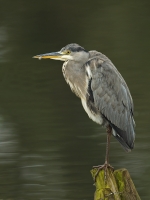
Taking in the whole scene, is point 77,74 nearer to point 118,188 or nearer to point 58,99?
point 118,188

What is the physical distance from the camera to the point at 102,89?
18.7 feet

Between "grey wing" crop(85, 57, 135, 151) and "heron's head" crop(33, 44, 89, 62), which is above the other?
"heron's head" crop(33, 44, 89, 62)

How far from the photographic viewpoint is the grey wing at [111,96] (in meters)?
5.59

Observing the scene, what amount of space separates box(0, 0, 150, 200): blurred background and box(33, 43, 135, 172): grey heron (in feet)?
4.39

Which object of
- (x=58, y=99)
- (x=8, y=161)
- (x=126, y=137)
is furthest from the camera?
(x=58, y=99)

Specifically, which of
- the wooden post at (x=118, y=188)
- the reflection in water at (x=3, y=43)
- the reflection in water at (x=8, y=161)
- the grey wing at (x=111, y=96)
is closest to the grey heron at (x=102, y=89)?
the grey wing at (x=111, y=96)

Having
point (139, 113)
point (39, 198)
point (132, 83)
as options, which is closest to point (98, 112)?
point (39, 198)

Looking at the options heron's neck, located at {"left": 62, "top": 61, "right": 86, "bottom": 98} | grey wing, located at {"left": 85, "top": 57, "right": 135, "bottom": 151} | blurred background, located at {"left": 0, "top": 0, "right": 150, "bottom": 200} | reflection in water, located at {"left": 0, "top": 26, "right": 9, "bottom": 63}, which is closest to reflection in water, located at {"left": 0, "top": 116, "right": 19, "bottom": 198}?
blurred background, located at {"left": 0, "top": 0, "right": 150, "bottom": 200}

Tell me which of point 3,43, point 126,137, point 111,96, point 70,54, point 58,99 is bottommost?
point 58,99

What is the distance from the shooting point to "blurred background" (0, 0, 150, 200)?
23.5ft

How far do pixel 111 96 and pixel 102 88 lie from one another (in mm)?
96

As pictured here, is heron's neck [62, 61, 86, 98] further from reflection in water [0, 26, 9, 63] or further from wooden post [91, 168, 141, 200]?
reflection in water [0, 26, 9, 63]

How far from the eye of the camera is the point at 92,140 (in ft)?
25.5

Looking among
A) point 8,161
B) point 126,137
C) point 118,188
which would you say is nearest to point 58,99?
point 8,161
